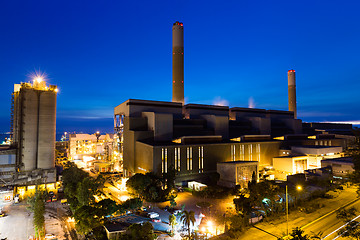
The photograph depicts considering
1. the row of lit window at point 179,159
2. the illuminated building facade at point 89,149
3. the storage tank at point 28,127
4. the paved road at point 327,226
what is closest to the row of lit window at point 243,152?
the row of lit window at point 179,159

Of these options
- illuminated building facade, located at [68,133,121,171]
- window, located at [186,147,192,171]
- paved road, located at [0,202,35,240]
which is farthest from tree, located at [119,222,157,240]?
illuminated building facade, located at [68,133,121,171]

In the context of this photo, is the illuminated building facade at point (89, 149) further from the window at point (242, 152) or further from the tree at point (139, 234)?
the tree at point (139, 234)

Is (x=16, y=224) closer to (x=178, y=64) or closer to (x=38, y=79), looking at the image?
(x=38, y=79)

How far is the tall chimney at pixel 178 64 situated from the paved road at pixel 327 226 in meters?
58.8

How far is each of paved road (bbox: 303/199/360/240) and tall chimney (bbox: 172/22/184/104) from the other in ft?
193

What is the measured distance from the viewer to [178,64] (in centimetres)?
8075

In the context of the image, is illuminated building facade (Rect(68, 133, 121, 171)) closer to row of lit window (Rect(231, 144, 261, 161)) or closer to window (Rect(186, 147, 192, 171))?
window (Rect(186, 147, 192, 171))

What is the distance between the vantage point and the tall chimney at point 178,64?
8019cm

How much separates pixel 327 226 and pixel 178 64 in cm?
6701

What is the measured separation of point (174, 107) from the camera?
71625mm

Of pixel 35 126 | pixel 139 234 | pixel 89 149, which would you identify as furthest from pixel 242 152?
pixel 89 149

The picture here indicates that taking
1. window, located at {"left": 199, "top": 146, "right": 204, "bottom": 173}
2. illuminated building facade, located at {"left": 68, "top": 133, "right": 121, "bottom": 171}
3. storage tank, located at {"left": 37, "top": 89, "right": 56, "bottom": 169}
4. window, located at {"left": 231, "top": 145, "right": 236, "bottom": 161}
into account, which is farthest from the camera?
illuminated building facade, located at {"left": 68, "top": 133, "right": 121, "bottom": 171}

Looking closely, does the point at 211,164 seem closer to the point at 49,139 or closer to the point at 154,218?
the point at 154,218

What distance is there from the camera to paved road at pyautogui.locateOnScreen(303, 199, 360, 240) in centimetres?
2384
